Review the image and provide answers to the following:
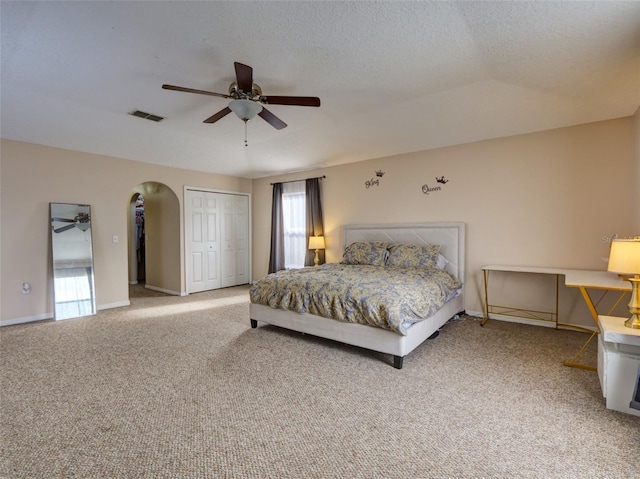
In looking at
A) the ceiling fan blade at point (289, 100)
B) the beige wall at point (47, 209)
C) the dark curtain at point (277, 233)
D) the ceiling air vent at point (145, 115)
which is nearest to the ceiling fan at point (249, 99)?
the ceiling fan blade at point (289, 100)

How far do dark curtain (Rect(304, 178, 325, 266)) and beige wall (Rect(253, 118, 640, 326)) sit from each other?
1097 mm

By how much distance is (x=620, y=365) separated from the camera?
2.04 metres

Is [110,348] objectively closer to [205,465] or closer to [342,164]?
[205,465]

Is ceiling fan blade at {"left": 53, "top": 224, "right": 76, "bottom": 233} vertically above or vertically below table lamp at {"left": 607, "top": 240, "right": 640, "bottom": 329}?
above

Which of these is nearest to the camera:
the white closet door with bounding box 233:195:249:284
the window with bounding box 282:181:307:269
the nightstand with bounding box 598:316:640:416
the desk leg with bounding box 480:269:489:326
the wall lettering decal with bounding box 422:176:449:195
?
the nightstand with bounding box 598:316:640:416

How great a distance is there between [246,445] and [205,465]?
24 centimetres

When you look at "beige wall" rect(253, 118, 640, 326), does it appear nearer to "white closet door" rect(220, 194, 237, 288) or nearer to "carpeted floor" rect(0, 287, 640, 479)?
"carpeted floor" rect(0, 287, 640, 479)

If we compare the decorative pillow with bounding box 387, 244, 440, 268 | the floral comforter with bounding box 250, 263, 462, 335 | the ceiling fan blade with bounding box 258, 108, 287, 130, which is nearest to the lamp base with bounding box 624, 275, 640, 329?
the floral comforter with bounding box 250, 263, 462, 335

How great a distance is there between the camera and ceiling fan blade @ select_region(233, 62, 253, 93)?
222cm

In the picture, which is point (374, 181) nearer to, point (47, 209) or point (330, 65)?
point (330, 65)

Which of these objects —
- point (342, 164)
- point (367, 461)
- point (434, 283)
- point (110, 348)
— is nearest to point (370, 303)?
point (434, 283)

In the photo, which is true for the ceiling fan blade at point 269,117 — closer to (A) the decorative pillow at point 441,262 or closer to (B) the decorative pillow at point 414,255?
(B) the decorative pillow at point 414,255

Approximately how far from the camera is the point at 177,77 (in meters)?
2.85

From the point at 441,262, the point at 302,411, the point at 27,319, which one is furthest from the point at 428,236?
the point at 27,319
